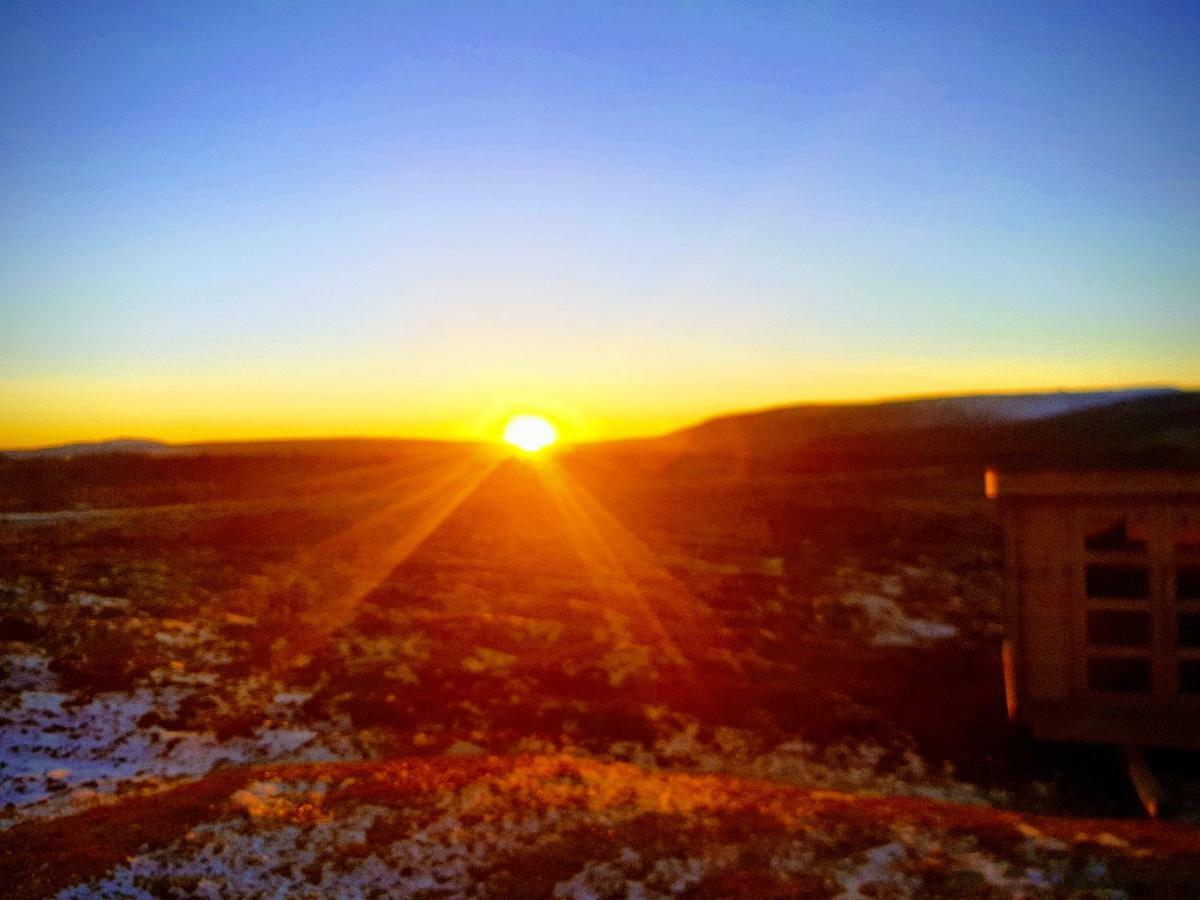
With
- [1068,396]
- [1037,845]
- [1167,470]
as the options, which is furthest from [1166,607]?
[1068,396]

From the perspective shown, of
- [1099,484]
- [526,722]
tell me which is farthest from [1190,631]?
[526,722]

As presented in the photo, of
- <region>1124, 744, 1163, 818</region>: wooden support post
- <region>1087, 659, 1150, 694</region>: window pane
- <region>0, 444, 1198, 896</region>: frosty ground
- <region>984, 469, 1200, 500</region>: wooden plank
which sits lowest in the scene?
<region>1124, 744, 1163, 818</region>: wooden support post

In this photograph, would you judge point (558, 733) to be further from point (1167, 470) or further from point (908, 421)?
point (908, 421)

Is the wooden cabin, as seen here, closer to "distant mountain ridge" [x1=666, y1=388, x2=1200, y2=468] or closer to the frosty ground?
the frosty ground

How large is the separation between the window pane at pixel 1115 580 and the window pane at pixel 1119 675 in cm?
74

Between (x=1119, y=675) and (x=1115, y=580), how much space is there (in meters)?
1.07

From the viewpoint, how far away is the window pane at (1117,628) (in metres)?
9.69

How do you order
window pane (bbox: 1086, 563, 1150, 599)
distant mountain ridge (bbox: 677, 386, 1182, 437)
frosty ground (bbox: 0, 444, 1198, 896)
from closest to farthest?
frosty ground (bbox: 0, 444, 1198, 896), window pane (bbox: 1086, 563, 1150, 599), distant mountain ridge (bbox: 677, 386, 1182, 437)

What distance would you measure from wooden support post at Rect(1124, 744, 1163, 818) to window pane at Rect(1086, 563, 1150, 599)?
5.14 ft

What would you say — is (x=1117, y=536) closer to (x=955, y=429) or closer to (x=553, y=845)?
(x=553, y=845)

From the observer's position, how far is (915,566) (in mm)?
20359

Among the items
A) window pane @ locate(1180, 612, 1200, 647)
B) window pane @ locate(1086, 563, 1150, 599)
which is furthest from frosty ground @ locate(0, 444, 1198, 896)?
window pane @ locate(1086, 563, 1150, 599)

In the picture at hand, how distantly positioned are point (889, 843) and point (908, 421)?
219ft

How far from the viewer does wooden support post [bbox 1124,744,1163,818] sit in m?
8.65
